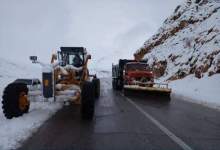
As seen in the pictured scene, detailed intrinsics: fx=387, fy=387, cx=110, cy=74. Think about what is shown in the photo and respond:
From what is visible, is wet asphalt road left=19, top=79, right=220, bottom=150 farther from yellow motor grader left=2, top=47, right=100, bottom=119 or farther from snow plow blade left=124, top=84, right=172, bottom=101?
snow plow blade left=124, top=84, right=172, bottom=101

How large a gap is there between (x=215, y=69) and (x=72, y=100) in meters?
21.8

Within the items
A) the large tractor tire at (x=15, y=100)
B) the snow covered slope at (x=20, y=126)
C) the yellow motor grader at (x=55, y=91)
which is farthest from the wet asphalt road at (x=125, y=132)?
the large tractor tire at (x=15, y=100)

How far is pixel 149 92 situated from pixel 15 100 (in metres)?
12.3

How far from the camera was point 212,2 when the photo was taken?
5297 centimetres

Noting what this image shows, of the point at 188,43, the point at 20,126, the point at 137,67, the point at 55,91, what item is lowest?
the point at 20,126

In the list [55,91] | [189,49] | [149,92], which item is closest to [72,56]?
[55,91]

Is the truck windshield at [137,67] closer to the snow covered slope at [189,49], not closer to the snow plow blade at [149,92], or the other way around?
the snow covered slope at [189,49]

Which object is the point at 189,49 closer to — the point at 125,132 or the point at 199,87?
the point at 199,87

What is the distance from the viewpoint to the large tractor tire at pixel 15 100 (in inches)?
482

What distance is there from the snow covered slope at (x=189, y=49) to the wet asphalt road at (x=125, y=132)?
13.8 metres

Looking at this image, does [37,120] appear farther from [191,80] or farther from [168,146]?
[191,80]

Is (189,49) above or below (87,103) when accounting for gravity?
above

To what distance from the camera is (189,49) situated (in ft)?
149

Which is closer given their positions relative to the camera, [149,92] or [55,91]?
[55,91]
